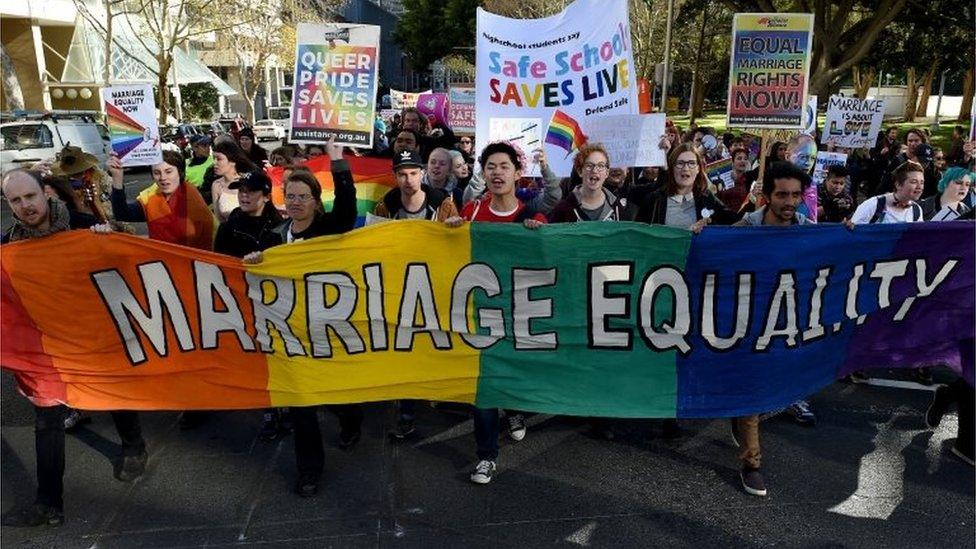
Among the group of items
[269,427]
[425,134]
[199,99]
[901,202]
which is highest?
[199,99]

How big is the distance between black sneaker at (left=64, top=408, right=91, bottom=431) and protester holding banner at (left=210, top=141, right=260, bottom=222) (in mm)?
1681

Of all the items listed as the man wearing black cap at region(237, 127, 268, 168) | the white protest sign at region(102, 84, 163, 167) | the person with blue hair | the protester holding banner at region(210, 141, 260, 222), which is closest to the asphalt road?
the person with blue hair

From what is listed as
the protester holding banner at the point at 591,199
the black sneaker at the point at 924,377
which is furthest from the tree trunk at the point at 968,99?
the protester holding banner at the point at 591,199

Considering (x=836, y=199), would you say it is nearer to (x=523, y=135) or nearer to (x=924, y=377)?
(x=924, y=377)

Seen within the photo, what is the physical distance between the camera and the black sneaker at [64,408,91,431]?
4891 millimetres

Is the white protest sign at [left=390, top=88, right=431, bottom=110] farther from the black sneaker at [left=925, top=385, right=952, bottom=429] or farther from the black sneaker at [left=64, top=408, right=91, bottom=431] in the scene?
the black sneaker at [left=925, top=385, right=952, bottom=429]

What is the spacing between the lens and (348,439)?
4.59 metres

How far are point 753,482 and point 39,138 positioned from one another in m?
18.3

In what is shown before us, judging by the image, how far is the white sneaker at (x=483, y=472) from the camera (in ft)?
13.4

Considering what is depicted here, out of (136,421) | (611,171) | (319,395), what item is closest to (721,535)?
(319,395)

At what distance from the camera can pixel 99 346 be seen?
13.1 ft

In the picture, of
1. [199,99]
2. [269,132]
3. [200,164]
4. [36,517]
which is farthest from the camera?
[199,99]

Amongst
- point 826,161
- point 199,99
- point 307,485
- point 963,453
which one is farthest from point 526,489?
point 199,99

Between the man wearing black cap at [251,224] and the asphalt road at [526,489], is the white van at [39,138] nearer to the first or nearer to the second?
the man wearing black cap at [251,224]
